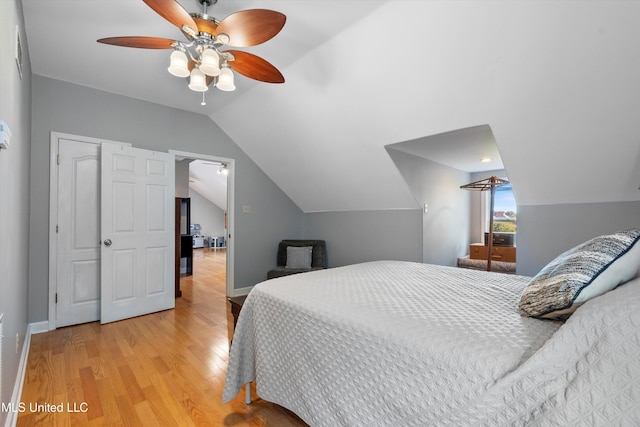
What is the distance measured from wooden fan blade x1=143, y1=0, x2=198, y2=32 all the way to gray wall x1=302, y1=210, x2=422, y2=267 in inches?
124

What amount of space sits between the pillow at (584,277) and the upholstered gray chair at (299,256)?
3.46 meters

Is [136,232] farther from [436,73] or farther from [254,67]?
[436,73]

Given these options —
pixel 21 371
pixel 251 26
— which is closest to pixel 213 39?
pixel 251 26

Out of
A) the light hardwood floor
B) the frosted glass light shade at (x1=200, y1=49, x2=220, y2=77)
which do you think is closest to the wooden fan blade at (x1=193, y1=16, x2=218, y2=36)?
the frosted glass light shade at (x1=200, y1=49, x2=220, y2=77)

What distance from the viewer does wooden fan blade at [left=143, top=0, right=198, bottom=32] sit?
1.52 meters

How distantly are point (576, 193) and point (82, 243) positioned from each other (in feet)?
16.2

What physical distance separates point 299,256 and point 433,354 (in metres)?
3.67

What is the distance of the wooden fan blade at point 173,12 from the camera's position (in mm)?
1520

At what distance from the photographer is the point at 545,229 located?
9.88 ft

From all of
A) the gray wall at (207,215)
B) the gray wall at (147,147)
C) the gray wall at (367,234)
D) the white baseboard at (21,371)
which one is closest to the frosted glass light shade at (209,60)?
the gray wall at (147,147)

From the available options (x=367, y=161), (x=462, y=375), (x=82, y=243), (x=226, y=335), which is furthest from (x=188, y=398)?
(x=367, y=161)

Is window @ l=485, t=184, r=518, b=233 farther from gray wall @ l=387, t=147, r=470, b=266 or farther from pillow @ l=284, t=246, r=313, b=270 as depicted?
pillow @ l=284, t=246, r=313, b=270

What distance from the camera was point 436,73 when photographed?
234 centimetres

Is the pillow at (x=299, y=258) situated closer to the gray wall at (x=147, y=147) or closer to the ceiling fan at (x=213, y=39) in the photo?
the gray wall at (x=147, y=147)
